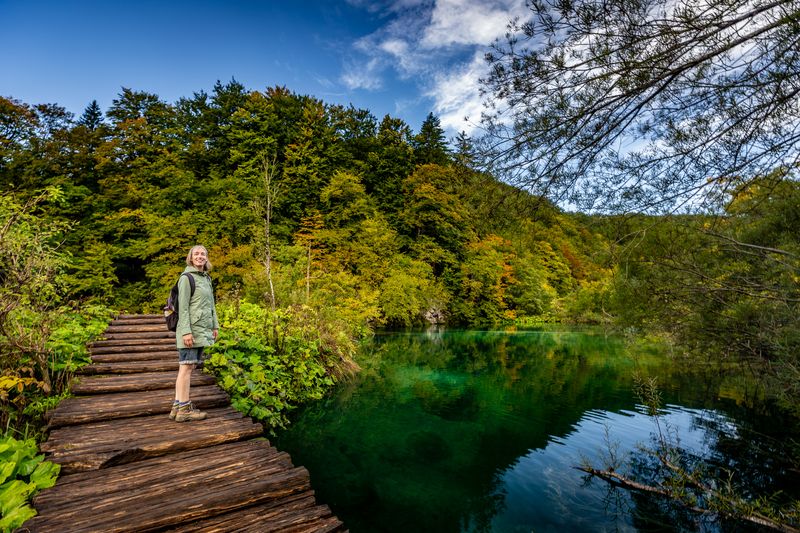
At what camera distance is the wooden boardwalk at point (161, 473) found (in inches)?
80.5

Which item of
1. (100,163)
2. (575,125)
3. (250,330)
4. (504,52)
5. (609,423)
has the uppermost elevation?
(100,163)

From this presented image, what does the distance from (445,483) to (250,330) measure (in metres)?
4.58

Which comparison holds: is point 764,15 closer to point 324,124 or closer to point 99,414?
point 99,414

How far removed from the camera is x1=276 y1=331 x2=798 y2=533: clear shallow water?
13.3 feet

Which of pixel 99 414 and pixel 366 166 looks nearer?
pixel 99 414

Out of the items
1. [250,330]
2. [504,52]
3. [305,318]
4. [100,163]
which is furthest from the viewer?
[100,163]

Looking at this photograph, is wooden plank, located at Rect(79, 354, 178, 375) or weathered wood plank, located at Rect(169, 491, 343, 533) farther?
wooden plank, located at Rect(79, 354, 178, 375)

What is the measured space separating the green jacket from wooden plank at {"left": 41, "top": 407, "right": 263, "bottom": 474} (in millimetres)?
784

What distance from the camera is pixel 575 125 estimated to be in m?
3.38

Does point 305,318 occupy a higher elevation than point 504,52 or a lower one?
lower

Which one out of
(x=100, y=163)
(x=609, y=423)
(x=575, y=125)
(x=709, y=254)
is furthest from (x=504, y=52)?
(x=100, y=163)

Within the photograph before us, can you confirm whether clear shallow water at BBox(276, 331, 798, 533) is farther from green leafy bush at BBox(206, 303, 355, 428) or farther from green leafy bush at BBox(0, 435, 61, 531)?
green leafy bush at BBox(0, 435, 61, 531)

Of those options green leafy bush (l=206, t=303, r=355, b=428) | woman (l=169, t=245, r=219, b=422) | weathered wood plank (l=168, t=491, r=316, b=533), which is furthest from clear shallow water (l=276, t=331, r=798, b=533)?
woman (l=169, t=245, r=219, b=422)

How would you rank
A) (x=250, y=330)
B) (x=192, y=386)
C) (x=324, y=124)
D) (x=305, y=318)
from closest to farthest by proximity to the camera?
(x=192, y=386)
(x=250, y=330)
(x=305, y=318)
(x=324, y=124)
